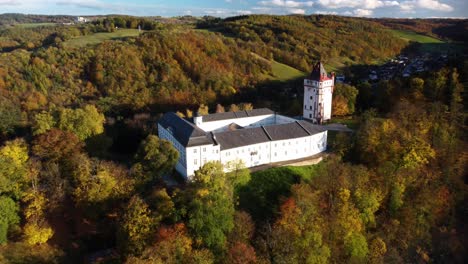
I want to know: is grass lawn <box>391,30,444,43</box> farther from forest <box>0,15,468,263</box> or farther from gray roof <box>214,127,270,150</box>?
gray roof <box>214,127,270,150</box>

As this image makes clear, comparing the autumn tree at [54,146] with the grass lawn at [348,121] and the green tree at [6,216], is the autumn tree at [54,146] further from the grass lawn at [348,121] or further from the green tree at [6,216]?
the grass lawn at [348,121]

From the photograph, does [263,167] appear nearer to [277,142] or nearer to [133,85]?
[277,142]

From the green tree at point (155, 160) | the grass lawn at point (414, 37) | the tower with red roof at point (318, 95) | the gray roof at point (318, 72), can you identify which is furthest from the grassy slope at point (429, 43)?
the green tree at point (155, 160)

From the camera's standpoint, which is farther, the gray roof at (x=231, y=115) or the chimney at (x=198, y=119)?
the gray roof at (x=231, y=115)

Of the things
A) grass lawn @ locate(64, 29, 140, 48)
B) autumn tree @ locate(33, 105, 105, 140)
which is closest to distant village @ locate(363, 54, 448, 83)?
grass lawn @ locate(64, 29, 140, 48)

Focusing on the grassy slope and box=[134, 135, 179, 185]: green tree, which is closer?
box=[134, 135, 179, 185]: green tree

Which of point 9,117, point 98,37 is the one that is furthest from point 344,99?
point 98,37
